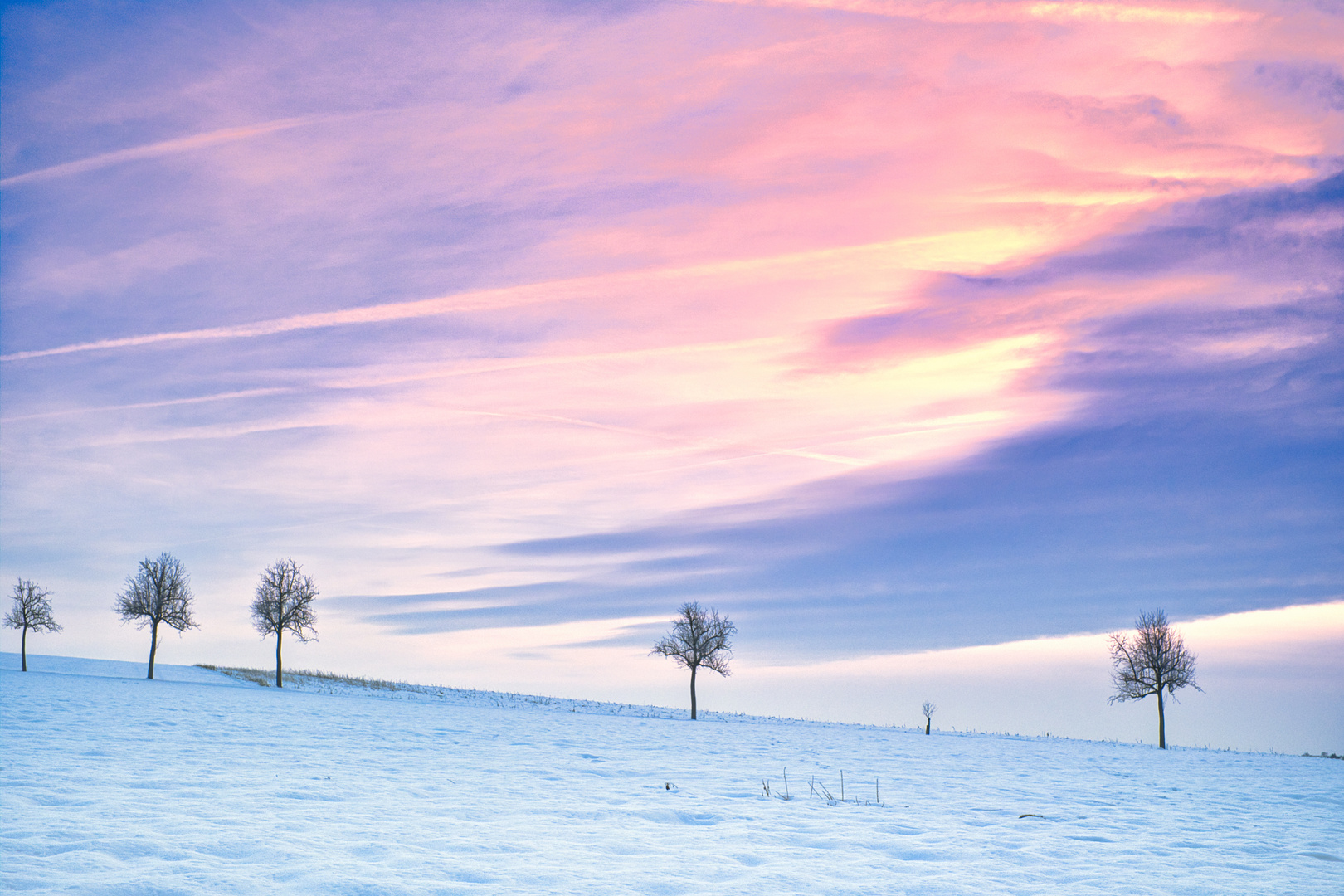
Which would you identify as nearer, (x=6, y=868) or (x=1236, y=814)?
(x=6, y=868)

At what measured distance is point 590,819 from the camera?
1062 centimetres

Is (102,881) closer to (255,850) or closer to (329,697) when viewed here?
(255,850)

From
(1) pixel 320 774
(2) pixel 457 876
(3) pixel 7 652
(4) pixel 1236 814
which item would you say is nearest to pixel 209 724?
(1) pixel 320 774

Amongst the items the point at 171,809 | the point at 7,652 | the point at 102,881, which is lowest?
the point at 7,652

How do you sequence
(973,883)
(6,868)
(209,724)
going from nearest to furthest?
(6,868) → (973,883) → (209,724)

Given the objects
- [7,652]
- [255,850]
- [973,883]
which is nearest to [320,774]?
[255,850]

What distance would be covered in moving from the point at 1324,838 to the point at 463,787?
1279 cm

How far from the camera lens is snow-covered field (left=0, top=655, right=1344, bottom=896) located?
6.88 meters

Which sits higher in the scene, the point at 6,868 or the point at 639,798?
the point at 6,868

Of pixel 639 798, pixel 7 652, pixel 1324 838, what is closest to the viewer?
pixel 1324 838

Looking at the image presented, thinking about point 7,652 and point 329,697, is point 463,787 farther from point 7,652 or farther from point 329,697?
point 7,652

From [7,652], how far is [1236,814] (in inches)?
4084

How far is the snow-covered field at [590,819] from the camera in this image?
6.88 meters

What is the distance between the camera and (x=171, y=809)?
955 cm
